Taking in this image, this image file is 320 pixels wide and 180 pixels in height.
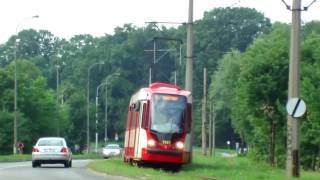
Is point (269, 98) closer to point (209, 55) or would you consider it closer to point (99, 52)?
point (209, 55)

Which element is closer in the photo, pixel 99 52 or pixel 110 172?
pixel 110 172

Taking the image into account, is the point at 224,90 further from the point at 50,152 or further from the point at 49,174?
the point at 49,174

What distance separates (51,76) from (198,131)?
44086 millimetres

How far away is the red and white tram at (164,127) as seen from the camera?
36531mm

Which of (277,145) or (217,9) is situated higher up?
(217,9)

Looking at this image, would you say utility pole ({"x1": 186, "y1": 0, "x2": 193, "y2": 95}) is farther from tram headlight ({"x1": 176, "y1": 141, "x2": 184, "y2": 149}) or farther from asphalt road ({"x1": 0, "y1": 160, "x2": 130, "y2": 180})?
asphalt road ({"x1": 0, "y1": 160, "x2": 130, "y2": 180})

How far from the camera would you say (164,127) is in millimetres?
36875

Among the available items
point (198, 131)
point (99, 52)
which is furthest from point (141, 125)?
point (99, 52)

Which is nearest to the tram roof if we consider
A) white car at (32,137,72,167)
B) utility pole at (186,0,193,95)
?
utility pole at (186,0,193,95)

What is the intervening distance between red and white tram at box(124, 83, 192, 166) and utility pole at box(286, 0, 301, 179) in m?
7.79

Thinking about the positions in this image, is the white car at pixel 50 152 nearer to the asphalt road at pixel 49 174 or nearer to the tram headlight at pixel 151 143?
the asphalt road at pixel 49 174

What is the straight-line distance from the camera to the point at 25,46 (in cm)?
16538

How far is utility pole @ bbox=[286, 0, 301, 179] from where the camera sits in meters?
29.3

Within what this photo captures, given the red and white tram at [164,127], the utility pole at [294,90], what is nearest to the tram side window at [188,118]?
the red and white tram at [164,127]
